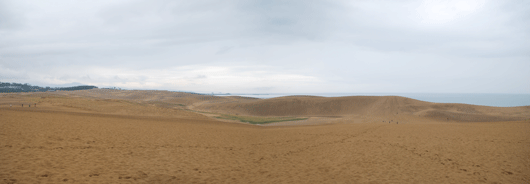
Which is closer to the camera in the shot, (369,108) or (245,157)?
(245,157)

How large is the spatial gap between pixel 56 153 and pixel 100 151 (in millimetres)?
1480

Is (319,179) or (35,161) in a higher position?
(35,161)

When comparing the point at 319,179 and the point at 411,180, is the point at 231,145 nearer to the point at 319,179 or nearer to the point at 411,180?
the point at 319,179

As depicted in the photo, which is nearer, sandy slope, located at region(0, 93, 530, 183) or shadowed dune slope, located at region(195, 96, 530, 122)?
sandy slope, located at region(0, 93, 530, 183)

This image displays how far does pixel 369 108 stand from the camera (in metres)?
44.4

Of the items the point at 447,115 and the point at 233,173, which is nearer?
the point at 233,173

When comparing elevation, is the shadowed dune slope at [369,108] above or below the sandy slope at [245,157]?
above

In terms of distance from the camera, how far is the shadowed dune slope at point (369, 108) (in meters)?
35.3

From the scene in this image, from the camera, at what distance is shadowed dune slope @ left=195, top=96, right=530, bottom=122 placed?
35281mm

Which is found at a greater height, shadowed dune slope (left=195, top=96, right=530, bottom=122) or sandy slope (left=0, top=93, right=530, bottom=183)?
shadowed dune slope (left=195, top=96, right=530, bottom=122)

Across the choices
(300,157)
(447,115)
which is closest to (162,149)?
(300,157)

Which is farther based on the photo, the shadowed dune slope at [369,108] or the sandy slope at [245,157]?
the shadowed dune slope at [369,108]

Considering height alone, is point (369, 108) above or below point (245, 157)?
above

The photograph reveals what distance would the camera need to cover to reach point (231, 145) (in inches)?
584
